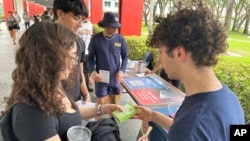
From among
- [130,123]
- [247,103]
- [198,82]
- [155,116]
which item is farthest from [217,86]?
[130,123]

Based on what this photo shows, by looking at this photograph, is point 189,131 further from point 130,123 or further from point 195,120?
point 130,123

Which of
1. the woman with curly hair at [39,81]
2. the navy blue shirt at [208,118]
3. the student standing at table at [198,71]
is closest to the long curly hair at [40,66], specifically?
the woman with curly hair at [39,81]

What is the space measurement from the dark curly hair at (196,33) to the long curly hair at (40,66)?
0.49 meters

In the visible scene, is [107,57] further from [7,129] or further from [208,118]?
[208,118]

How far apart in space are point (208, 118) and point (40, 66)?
735 millimetres

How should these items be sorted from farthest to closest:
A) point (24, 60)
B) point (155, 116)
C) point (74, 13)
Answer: point (74, 13) → point (155, 116) → point (24, 60)

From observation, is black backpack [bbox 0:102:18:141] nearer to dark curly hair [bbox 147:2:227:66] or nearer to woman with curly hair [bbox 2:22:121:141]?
woman with curly hair [bbox 2:22:121:141]

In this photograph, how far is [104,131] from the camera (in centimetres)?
135

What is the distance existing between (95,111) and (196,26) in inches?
40.1

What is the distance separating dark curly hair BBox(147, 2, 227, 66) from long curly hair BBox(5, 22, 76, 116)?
0.49 m

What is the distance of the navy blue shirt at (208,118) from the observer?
0.80 metres

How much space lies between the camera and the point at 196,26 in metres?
0.97

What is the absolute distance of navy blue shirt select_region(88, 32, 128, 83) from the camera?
283 cm

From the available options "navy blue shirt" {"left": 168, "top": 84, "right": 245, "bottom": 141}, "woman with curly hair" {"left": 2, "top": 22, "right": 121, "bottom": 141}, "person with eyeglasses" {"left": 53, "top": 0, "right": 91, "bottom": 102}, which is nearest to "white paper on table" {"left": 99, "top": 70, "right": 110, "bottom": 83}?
"person with eyeglasses" {"left": 53, "top": 0, "right": 91, "bottom": 102}
